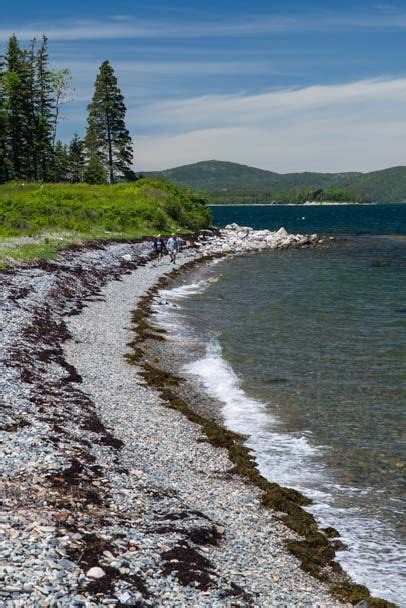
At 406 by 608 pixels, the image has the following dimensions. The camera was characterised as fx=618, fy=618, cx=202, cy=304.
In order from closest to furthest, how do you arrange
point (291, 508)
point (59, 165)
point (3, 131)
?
point (291, 508)
point (3, 131)
point (59, 165)

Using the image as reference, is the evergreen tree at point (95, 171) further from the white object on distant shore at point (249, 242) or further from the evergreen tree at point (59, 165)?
the white object on distant shore at point (249, 242)

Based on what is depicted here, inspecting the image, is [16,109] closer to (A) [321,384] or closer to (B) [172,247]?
(B) [172,247]

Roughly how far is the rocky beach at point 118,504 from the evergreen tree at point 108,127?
7492 centimetres

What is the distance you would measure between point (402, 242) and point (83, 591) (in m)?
79.8

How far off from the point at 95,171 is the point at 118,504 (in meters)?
90.2

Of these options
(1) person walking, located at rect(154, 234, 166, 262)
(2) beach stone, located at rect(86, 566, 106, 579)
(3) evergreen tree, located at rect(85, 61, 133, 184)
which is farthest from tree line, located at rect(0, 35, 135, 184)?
(2) beach stone, located at rect(86, 566, 106, 579)

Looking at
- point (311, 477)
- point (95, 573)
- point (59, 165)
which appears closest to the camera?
point (95, 573)

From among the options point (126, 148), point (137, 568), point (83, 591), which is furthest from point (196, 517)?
point (126, 148)

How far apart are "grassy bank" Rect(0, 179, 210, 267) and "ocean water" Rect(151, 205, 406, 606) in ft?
38.5

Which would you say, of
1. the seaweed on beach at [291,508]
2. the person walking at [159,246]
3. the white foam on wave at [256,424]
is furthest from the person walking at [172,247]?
the seaweed on beach at [291,508]

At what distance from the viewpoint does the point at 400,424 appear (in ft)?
55.6

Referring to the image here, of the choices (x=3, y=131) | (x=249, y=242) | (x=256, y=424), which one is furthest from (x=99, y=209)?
(x=256, y=424)

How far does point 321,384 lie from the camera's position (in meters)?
20.8

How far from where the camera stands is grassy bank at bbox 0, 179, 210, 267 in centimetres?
4656
